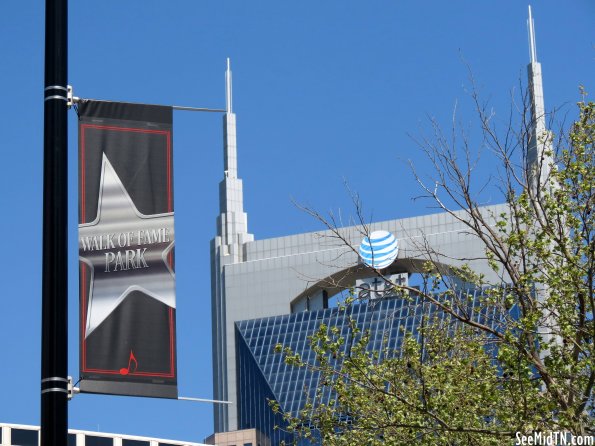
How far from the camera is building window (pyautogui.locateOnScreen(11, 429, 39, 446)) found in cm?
12612

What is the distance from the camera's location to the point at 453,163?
21719 mm

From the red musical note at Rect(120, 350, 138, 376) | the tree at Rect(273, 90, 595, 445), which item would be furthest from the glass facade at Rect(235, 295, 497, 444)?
the red musical note at Rect(120, 350, 138, 376)

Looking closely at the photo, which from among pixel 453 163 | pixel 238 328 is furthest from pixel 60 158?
pixel 238 328

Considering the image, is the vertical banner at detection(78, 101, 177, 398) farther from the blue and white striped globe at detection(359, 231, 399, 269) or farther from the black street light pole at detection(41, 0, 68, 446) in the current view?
the blue and white striped globe at detection(359, 231, 399, 269)

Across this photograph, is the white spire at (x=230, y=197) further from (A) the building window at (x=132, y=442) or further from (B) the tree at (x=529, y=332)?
(B) the tree at (x=529, y=332)

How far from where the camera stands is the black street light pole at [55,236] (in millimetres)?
12141

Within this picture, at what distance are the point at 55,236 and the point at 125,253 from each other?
7.08 ft

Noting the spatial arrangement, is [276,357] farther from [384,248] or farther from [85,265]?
[85,265]

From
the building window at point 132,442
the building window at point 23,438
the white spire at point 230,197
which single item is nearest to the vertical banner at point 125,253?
the building window at point 23,438

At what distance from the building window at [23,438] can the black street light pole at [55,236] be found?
117 meters

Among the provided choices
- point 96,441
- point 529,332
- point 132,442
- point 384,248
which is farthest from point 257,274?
point 529,332

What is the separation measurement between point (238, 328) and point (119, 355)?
132 metres

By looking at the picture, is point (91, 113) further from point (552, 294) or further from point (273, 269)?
point (273, 269)

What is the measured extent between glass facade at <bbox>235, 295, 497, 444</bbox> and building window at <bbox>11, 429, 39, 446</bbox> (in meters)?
24.9
